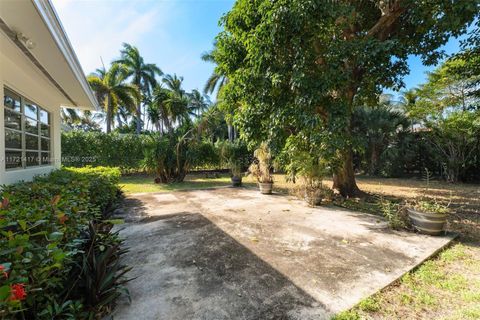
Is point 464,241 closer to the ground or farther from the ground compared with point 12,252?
closer to the ground

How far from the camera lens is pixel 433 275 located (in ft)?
8.60

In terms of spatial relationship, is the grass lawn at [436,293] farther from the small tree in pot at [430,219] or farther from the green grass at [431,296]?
the small tree in pot at [430,219]

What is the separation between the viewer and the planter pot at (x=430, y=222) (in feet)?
12.1

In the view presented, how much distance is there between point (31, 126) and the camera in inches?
200

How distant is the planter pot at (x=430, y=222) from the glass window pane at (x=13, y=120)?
744cm

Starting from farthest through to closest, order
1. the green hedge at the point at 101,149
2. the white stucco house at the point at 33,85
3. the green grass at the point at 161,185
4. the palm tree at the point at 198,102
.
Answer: the palm tree at the point at 198,102, the green hedge at the point at 101,149, the green grass at the point at 161,185, the white stucco house at the point at 33,85

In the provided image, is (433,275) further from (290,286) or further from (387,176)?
(387,176)

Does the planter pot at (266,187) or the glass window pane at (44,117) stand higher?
the glass window pane at (44,117)

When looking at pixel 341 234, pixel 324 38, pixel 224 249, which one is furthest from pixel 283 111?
pixel 224 249

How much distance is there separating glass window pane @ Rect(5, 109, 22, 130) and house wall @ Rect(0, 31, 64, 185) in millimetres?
439

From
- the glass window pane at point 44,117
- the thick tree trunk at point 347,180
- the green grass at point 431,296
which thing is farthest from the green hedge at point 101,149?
the green grass at point 431,296

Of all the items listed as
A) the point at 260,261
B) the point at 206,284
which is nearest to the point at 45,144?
the point at 206,284

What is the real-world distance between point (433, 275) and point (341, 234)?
131 centimetres

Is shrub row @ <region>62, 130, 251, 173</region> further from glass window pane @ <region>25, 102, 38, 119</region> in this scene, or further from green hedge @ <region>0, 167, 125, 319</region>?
green hedge @ <region>0, 167, 125, 319</region>
